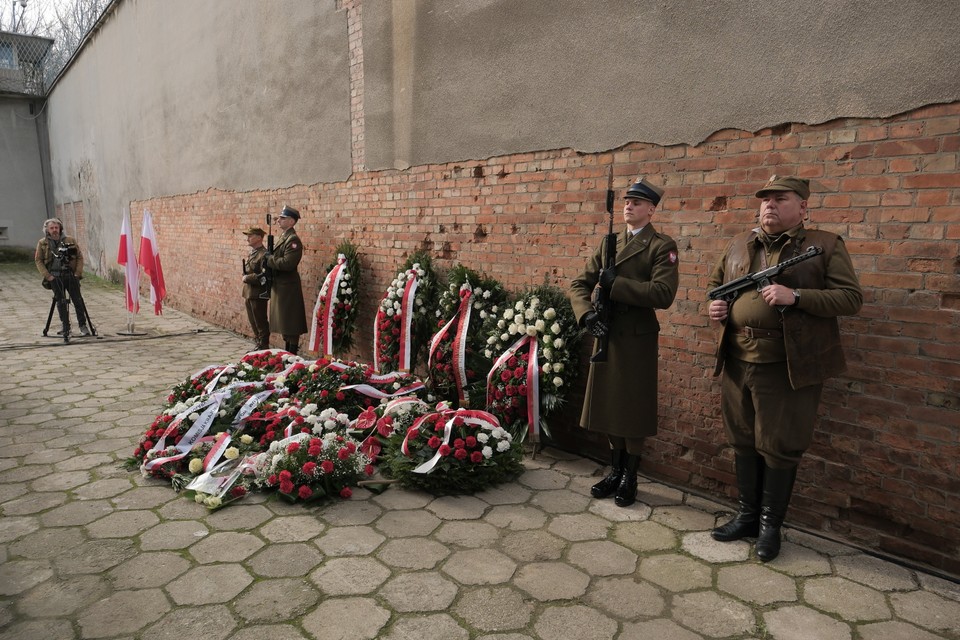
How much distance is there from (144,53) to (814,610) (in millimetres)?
14418

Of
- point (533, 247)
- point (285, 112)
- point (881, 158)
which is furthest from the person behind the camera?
point (285, 112)

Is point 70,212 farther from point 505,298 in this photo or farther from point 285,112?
point 505,298

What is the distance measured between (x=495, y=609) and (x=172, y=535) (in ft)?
5.92

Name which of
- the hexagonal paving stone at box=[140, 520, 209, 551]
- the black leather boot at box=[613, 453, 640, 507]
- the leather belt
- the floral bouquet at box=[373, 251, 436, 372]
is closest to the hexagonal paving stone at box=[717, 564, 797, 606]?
the black leather boot at box=[613, 453, 640, 507]

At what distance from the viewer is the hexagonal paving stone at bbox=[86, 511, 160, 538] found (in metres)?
3.34

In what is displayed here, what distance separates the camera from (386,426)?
435 cm

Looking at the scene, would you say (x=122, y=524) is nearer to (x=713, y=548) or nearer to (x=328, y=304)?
(x=713, y=548)

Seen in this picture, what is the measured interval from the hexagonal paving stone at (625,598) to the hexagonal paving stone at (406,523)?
971 mm

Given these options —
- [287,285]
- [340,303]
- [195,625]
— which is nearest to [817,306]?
[195,625]

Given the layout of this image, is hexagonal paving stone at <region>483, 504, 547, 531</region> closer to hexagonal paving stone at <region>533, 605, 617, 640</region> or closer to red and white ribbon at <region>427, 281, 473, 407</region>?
hexagonal paving stone at <region>533, 605, 617, 640</region>

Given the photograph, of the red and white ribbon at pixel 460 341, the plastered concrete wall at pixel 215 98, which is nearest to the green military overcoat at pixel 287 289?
the plastered concrete wall at pixel 215 98

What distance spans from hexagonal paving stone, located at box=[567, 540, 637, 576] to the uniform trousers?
849mm

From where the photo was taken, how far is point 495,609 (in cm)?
269

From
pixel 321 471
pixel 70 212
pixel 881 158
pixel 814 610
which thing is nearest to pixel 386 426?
pixel 321 471
